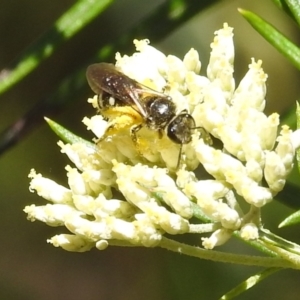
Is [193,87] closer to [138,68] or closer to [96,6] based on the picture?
[138,68]

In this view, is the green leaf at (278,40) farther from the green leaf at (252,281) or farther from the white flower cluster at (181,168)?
the green leaf at (252,281)

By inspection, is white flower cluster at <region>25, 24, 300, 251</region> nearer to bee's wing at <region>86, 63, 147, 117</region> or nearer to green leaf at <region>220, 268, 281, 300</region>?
bee's wing at <region>86, 63, 147, 117</region>

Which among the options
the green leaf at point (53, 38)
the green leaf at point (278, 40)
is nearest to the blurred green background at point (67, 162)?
the green leaf at point (53, 38)

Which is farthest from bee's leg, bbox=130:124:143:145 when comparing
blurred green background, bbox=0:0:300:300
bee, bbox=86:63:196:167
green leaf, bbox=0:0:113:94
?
blurred green background, bbox=0:0:300:300

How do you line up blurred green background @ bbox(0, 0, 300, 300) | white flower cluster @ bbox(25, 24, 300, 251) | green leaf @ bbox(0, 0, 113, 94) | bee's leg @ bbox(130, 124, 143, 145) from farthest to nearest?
blurred green background @ bbox(0, 0, 300, 300) → green leaf @ bbox(0, 0, 113, 94) → bee's leg @ bbox(130, 124, 143, 145) → white flower cluster @ bbox(25, 24, 300, 251)

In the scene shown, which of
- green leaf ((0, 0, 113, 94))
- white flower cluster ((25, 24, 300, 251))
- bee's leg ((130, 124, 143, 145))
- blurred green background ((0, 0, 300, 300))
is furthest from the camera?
blurred green background ((0, 0, 300, 300))

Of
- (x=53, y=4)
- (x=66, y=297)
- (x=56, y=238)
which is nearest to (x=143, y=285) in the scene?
(x=66, y=297)

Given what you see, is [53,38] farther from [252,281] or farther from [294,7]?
[252,281]

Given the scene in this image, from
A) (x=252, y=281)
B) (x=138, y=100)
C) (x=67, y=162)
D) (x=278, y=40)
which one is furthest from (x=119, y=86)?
(x=67, y=162)
